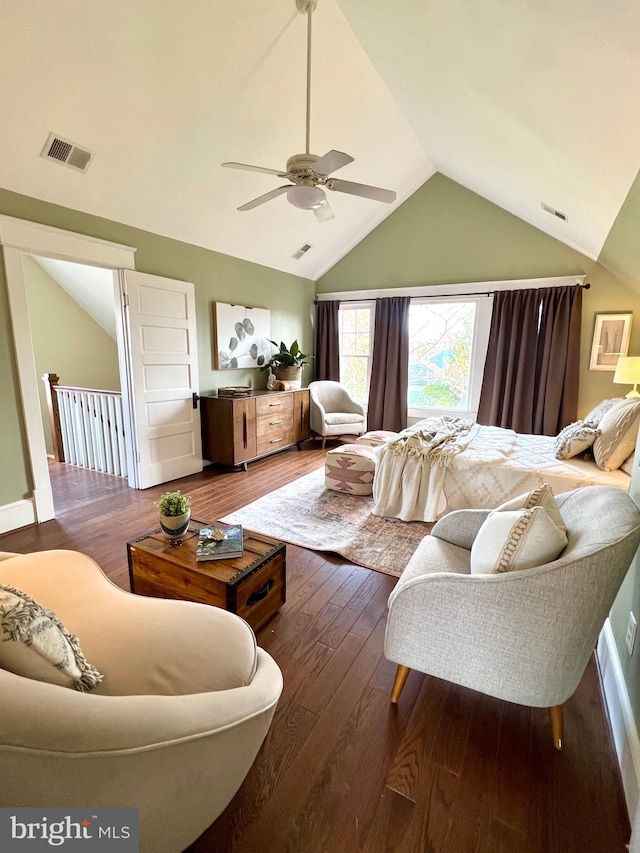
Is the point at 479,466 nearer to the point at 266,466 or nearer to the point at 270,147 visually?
the point at 266,466

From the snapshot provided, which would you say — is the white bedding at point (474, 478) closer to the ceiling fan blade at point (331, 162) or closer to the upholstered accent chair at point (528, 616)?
the upholstered accent chair at point (528, 616)

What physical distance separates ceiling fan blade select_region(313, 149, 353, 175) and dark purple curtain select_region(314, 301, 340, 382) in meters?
3.54

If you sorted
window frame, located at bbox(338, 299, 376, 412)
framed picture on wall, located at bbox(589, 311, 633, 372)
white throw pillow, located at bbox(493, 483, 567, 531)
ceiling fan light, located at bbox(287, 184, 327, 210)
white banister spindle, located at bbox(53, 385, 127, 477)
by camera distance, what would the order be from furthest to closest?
window frame, located at bbox(338, 299, 376, 412), framed picture on wall, located at bbox(589, 311, 633, 372), white banister spindle, located at bbox(53, 385, 127, 477), ceiling fan light, located at bbox(287, 184, 327, 210), white throw pillow, located at bbox(493, 483, 567, 531)

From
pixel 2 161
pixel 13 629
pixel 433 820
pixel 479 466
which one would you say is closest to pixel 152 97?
pixel 2 161

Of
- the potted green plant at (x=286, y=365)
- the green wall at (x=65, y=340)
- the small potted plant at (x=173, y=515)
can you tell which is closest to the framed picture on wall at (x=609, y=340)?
the potted green plant at (x=286, y=365)

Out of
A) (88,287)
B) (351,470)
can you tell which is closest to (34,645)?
(351,470)

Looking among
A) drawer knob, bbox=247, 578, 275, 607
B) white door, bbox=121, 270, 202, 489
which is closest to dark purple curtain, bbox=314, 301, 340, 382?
white door, bbox=121, 270, 202, 489

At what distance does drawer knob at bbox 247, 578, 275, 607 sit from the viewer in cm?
181

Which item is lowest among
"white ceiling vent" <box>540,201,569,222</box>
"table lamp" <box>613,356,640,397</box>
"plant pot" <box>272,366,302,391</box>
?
"plant pot" <box>272,366,302,391</box>

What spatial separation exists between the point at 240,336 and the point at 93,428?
1973mm

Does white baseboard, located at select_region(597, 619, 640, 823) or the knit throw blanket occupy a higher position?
the knit throw blanket

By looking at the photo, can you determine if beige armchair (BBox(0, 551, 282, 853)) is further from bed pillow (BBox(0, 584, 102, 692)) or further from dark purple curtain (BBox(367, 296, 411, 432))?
dark purple curtain (BBox(367, 296, 411, 432))

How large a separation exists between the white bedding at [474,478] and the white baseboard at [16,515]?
2744mm

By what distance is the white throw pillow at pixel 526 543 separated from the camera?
1.25 meters
